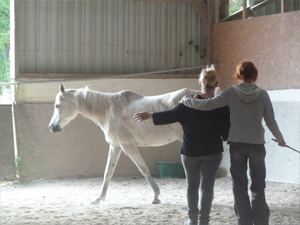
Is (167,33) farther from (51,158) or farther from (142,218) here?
(142,218)

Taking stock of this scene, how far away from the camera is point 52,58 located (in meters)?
8.48

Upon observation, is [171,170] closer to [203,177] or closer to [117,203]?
[117,203]

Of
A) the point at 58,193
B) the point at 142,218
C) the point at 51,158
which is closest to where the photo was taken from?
the point at 142,218

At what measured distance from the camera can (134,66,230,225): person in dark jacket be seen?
3.63m

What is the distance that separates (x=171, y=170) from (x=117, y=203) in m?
2.46

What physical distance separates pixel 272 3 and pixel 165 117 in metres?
5.67

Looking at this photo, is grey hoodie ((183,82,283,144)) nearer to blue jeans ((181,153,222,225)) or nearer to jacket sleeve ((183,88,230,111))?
jacket sleeve ((183,88,230,111))

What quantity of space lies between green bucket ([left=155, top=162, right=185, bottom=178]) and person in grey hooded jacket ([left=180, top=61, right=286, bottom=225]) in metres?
4.61

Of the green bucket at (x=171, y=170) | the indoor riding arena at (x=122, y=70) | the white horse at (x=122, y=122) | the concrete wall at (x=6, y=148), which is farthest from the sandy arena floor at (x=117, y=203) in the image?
the white horse at (x=122, y=122)

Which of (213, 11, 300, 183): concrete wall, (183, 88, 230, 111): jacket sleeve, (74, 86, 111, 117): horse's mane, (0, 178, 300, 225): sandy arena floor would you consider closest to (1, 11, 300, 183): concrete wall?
(213, 11, 300, 183): concrete wall

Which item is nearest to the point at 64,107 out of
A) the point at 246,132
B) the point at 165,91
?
the point at 165,91

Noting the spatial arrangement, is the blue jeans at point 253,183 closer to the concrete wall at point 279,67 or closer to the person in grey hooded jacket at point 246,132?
the person in grey hooded jacket at point 246,132

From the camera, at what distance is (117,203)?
592cm

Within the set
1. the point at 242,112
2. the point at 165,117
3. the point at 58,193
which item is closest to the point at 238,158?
the point at 242,112
